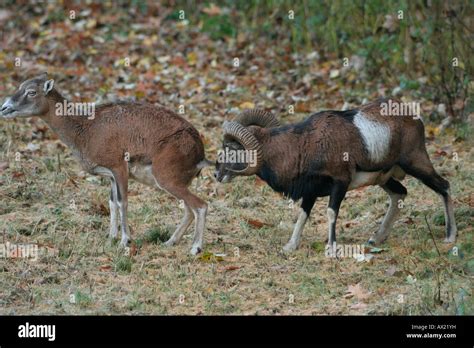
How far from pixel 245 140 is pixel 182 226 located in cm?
136

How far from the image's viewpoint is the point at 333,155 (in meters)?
11.6

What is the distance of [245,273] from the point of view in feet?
36.1

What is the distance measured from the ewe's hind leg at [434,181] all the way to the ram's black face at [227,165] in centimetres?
198

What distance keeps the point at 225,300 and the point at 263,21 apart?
12653mm

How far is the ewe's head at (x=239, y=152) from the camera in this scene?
11.7 metres

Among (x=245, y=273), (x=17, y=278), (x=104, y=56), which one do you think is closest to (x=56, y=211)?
(x=17, y=278)

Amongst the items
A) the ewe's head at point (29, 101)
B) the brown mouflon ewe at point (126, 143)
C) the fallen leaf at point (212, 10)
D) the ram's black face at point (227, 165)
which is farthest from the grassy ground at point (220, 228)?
the fallen leaf at point (212, 10)

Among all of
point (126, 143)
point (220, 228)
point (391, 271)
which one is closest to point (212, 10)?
point (220, 228)

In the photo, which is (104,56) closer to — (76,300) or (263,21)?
(263,21)

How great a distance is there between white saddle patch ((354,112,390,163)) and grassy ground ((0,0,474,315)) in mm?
1125

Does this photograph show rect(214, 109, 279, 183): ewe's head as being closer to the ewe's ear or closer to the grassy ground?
the grassy ground

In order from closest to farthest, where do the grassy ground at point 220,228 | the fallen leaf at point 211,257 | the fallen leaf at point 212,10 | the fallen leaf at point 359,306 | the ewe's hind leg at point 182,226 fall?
the fallen leaf at point 359,306, the grassy ground at point 220,228, the fallen leaf at point 211,257, the ewe's hind leg at point 182,226, the fallen leaf at point 212,10

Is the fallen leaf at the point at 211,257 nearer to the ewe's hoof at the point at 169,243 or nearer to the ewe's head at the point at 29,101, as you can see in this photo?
the ewe's hoof at the point at 169,243

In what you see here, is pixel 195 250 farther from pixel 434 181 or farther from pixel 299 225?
pixel 434 181
